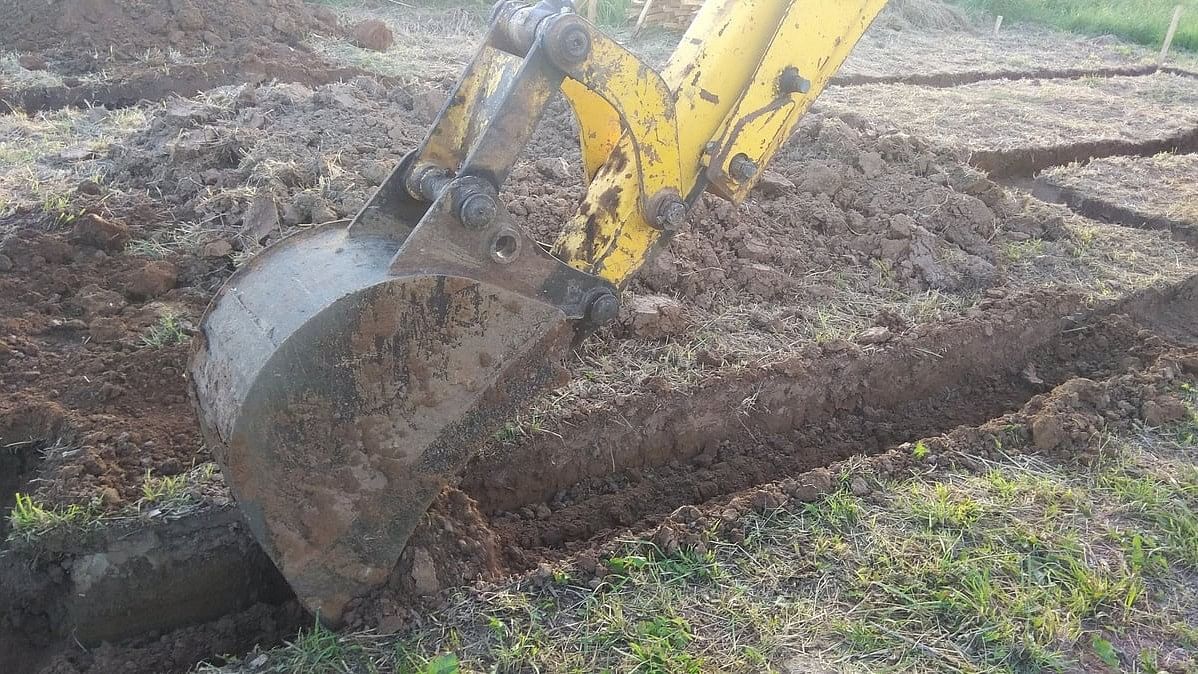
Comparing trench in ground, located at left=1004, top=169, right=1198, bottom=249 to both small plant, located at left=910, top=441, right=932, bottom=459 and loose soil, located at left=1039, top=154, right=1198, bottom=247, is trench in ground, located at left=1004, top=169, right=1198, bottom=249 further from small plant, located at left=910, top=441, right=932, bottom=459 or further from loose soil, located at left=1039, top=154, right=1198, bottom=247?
small plant, located at left=910, top=441, right=932, bottom=459

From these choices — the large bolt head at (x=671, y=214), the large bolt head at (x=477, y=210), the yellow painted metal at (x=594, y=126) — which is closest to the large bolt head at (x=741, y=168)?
the large bolt head at (x=671, y=214)

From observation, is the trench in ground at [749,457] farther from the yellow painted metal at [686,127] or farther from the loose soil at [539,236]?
the yellow painted metal at [686,127]

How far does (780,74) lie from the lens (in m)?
3.22

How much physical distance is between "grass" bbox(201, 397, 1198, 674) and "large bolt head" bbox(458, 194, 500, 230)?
4.21 ft

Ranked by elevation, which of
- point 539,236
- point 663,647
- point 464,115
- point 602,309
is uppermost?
point 464,115

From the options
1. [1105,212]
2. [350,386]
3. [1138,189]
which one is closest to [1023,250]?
[1105,212]

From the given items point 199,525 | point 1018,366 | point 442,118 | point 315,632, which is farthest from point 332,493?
point 1018,366

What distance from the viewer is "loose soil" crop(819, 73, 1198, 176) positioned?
8.16 metres

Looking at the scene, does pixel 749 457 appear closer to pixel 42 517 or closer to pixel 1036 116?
pixel 42 517

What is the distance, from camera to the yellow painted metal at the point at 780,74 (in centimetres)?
317

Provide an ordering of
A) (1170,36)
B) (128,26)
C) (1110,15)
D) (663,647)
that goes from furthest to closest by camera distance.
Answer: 1. (1110,15)
2. (1170,36)
3. (128,26)
4. (663,647)

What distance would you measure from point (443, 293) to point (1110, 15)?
17.1 meters

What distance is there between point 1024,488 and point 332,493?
270 centimetres

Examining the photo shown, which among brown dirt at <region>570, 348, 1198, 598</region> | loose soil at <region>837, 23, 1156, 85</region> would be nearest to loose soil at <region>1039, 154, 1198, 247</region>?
brown dirt at <region>570, 348, 1198, 598</region>
